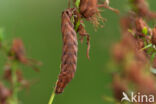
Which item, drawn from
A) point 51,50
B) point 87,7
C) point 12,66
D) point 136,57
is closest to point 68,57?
point 87,7

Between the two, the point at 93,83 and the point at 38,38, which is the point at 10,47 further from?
the point at 38,38

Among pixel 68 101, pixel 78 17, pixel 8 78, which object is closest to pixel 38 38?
pixel 68 101

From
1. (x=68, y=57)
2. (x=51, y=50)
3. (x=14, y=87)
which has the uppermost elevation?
(x=68, y=57)

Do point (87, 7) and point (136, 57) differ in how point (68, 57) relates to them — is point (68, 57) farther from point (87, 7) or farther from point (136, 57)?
point (136, 57)

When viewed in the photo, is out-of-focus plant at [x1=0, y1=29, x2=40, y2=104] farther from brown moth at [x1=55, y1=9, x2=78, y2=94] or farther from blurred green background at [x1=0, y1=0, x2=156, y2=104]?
blurred green background at [x1=0, y1=0, x2=156, y2=104]

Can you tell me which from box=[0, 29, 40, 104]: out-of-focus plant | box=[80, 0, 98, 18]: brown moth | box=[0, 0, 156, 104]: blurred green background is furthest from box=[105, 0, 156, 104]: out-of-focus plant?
box=[0, 0, 156, 104]: blurred green background

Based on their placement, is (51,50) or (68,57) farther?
(51,50)

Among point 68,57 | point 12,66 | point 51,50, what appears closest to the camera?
point 68,57
